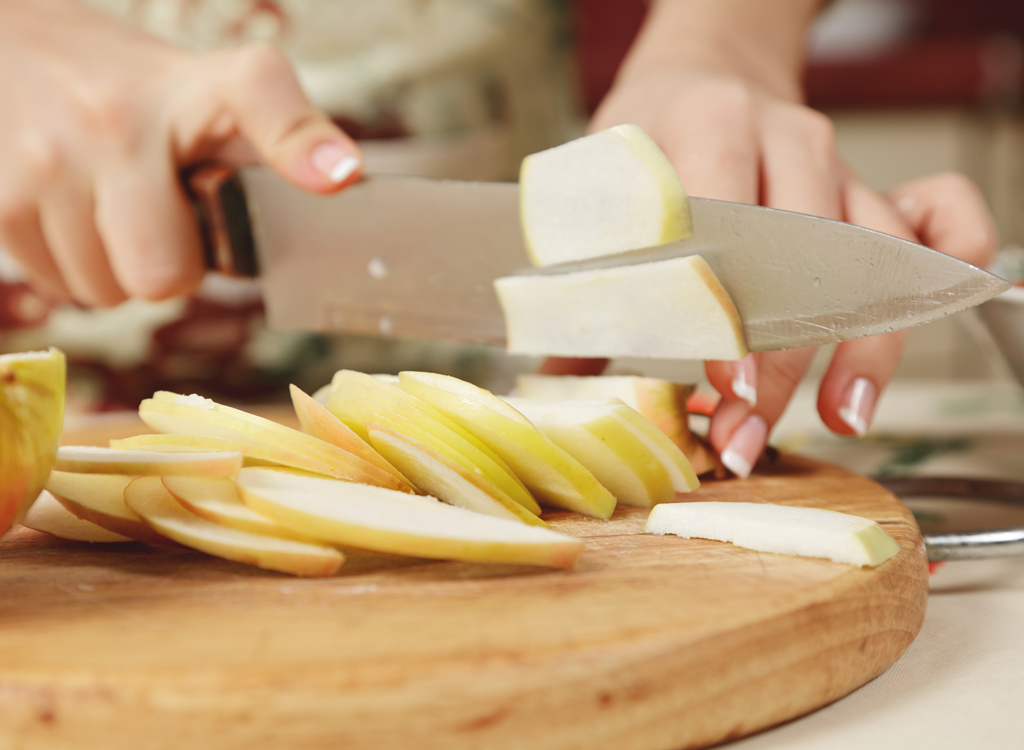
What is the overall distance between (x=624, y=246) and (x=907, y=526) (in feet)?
1.51

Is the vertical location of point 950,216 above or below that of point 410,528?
above

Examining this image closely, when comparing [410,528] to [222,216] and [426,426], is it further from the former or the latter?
[222,216]

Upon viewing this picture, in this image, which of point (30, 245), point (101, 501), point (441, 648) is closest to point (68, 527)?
point (101, 501)

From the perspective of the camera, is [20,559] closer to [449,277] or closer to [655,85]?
[449,277]

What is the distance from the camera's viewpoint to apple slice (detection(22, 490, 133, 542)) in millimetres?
913

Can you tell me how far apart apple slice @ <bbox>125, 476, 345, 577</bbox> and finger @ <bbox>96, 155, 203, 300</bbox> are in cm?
83

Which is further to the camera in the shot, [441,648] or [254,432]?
[254,432]

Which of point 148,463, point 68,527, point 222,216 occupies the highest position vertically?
point 222,216

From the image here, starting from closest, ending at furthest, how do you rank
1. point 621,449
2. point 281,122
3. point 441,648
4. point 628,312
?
1. point 441,648
2. point 621,449
3. point 628,312
4. point 281,122

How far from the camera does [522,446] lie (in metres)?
0.95

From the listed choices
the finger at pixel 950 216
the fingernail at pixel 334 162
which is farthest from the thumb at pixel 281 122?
the finger at pixel 950 216

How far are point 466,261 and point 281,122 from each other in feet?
1.46

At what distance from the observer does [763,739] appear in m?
0.68

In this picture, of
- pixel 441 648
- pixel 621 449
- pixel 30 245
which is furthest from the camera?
pixel 30 245
